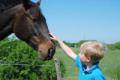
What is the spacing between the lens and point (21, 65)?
1138cm

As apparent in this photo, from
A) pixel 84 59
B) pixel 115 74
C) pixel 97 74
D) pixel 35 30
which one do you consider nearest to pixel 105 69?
pixel 115 74

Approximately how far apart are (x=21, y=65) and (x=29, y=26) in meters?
5.96

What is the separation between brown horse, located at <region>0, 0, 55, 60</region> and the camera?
5.46 metres

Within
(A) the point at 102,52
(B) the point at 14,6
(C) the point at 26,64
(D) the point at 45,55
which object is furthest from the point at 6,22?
(C) the point at 26,64

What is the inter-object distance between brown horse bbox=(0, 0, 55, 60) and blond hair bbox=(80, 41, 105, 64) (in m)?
1.09

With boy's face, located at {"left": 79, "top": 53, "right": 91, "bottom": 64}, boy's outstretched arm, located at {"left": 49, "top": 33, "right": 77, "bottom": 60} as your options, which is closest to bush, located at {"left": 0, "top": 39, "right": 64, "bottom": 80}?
boy's outstretched arm, located at {"left": 49, "top": 33, "right": 77, "bottom": 60}

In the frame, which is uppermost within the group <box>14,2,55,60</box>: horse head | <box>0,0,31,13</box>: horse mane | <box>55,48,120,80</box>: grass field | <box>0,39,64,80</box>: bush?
<box>0,0,31,13</box>: horse mane

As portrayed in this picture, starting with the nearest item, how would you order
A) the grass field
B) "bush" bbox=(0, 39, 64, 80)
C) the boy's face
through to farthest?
1. the boy's face
2. the grass field
3. "bush" bbox=(0, 39, 64, 80)

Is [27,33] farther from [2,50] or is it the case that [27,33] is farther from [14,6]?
[2,50]

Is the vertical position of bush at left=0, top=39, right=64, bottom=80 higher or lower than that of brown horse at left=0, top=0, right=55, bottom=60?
lower

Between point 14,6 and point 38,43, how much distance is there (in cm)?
65

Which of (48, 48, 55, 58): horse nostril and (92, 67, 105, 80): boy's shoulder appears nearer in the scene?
(92, 67, 105, 80): boy's shoulder

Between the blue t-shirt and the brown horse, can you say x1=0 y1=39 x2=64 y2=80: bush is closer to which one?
the brown horse

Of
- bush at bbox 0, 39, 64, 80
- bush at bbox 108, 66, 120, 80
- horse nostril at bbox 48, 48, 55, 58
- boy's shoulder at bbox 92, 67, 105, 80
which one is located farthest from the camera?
bush at bbox 0, 39, 64, 80
